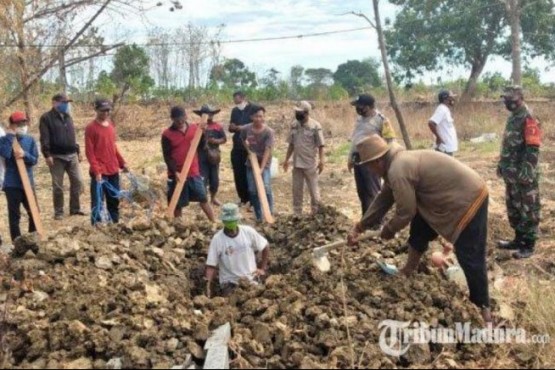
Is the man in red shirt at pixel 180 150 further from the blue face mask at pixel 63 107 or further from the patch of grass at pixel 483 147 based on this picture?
the patch of grass at pixel 483 147

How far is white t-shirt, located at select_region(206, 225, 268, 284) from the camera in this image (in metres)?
4.99

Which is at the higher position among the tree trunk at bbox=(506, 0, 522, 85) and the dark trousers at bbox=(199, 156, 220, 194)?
the tree trunk at bbox=(506, 0, 522, 85)

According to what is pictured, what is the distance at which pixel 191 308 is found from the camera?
171 inches

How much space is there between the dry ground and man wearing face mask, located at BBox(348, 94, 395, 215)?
1.41 metres

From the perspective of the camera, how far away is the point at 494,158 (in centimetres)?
1245

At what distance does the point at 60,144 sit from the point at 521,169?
216 inches

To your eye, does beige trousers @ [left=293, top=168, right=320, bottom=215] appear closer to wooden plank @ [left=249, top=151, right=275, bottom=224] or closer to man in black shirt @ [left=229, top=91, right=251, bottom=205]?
wooden plank @ [left=249, top=151, right=275, bottom=224]

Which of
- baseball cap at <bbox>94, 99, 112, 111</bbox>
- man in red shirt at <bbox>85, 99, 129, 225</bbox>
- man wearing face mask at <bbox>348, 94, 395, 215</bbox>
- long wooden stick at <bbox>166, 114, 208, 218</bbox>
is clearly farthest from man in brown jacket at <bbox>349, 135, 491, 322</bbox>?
man in red shirt at <bbox>85, 99, 129, 225</bbox>

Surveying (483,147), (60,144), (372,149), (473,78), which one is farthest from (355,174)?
(473,78)

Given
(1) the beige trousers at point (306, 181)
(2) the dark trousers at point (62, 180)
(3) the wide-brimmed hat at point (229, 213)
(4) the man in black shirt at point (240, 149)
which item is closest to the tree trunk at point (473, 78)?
(4) the man in black shirt at point (240, 149)

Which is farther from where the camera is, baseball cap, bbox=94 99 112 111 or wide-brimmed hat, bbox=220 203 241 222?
baseball cap, bbox=94 99 112 111

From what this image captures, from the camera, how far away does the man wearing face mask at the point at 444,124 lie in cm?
766

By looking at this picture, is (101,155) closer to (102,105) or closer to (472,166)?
(102,105)

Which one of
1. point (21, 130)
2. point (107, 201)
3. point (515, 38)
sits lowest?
point (107, 201)
